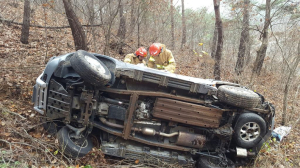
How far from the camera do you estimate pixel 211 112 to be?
12.2 feet

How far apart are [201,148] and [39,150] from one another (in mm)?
2653

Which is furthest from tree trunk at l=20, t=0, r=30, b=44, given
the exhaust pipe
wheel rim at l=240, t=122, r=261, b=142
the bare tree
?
wheel rim at l=240, t=122, r=261, b=142

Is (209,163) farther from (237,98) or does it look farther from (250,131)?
(237,98)

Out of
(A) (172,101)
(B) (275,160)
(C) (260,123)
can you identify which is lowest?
(B) (275,160)

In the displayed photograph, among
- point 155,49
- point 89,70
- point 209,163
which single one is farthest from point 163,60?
point 89,70

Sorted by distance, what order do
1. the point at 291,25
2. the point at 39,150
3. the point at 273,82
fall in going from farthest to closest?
the point at 273,82 < the point at 291,25 < the point at 39,150

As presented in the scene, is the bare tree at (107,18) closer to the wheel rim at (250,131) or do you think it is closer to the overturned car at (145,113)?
the overturned car at (145,113)

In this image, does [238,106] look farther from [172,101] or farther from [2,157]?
[2,157]

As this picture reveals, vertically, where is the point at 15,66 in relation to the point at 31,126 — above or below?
above

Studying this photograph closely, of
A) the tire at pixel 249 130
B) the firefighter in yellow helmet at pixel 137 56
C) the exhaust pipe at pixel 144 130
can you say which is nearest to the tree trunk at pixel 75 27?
the firefighter in yellow helmet at pixel 137 56

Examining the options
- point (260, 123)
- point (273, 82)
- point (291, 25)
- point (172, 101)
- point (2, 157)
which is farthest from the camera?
point (273, 82)

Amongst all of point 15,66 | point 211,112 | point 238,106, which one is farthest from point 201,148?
point 15,66

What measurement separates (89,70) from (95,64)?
24 centimetres

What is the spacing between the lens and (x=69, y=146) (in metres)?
3.30
